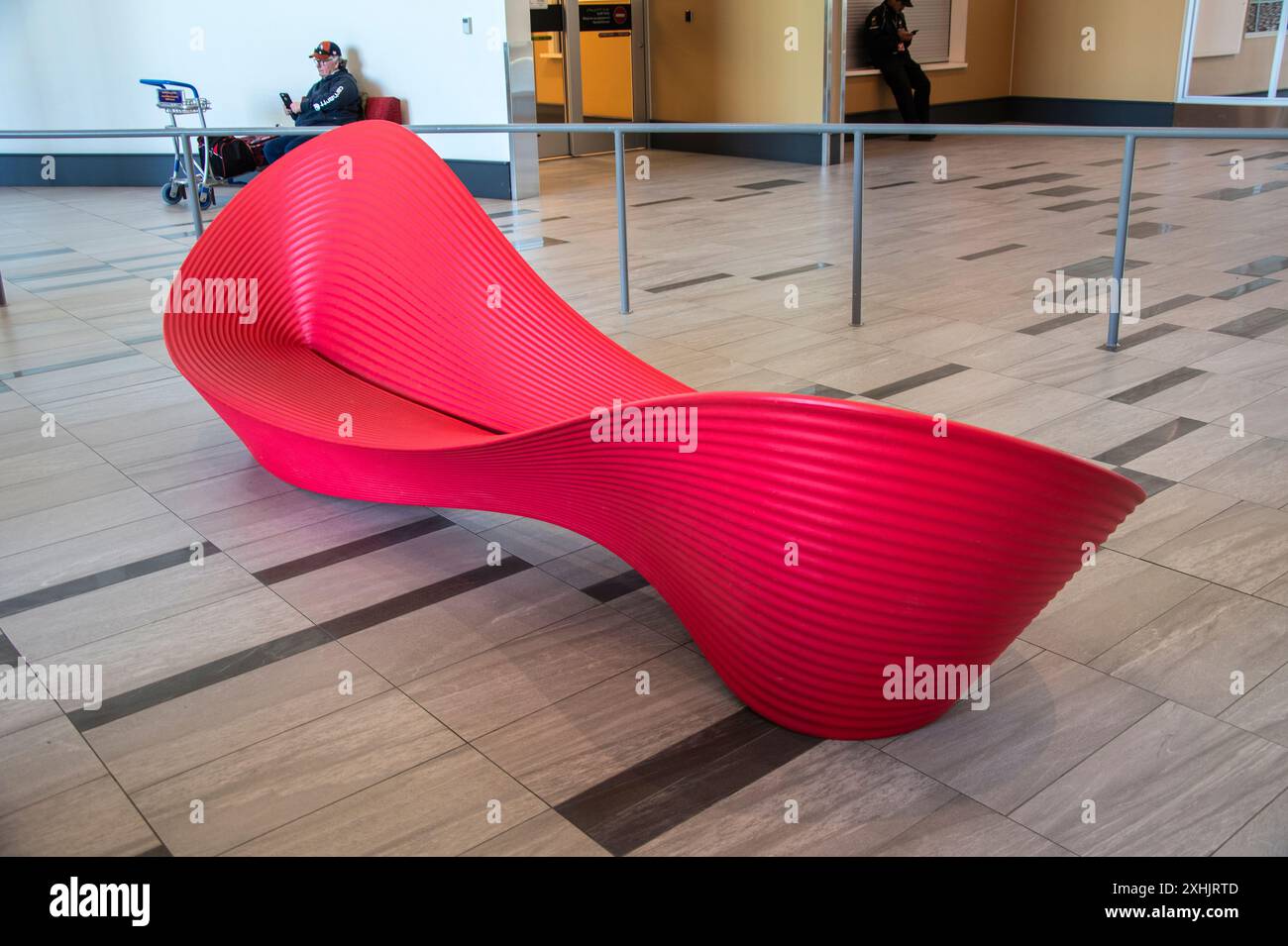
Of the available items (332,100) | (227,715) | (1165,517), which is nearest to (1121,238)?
(1165,517)

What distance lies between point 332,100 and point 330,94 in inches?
2.2

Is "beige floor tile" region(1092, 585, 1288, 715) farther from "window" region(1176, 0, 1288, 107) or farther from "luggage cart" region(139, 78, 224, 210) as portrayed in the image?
"window" region(1176, 0, 1288, 107)

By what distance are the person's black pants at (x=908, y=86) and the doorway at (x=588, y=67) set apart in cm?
240

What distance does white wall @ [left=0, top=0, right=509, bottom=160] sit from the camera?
8648 millimetres

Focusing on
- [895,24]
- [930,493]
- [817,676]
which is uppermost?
[895,24]

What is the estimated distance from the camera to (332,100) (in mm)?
8742

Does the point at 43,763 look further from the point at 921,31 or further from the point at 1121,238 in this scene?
the point at 921,31

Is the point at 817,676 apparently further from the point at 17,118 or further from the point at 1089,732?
the point at 17,118

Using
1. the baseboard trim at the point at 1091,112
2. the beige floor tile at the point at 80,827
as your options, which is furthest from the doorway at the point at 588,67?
the beige floor tile at the point at 80,827

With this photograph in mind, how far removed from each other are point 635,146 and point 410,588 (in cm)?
943

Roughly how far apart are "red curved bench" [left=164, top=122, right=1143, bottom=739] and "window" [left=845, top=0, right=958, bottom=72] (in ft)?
27.1

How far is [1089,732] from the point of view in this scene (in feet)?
6.75

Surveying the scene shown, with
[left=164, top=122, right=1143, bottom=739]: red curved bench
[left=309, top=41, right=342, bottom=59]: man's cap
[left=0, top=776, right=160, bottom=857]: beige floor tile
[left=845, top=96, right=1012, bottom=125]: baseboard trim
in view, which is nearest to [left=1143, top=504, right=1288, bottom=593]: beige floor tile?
[left=164, top=122, right=1143, bottom=739]: red curved bench
